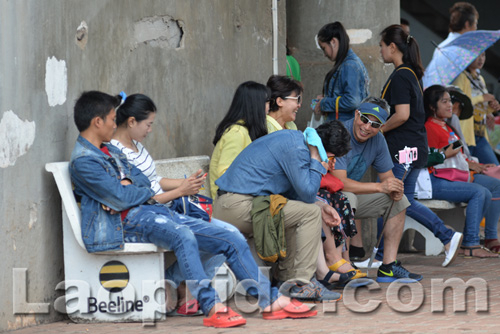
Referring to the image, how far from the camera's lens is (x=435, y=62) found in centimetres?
824

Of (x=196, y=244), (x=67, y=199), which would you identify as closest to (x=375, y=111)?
(x=196, y=244)

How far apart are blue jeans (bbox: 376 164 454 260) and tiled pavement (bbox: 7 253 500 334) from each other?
1.12 m

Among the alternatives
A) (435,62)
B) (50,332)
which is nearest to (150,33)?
(50,332)

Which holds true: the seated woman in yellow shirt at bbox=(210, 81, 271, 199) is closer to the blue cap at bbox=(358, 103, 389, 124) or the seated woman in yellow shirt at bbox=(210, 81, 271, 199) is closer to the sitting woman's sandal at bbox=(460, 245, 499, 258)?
the blue cap at bbox=(358, 103, 389, 124)

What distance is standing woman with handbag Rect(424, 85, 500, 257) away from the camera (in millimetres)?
7383

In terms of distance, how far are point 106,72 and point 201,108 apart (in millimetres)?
1431

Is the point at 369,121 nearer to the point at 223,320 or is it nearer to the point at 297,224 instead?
the point at 297,224

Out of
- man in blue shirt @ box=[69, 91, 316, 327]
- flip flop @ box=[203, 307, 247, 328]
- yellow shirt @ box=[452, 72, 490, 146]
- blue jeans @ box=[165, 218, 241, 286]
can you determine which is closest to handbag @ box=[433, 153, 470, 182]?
yellow shirt @ box=[452, 72, 490, 146]

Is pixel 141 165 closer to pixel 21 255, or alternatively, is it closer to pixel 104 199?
pixel 104 199

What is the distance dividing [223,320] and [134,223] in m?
0.70

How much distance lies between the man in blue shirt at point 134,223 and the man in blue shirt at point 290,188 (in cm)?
50

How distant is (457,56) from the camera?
8180mm

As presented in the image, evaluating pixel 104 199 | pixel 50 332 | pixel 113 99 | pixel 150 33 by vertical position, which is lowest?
pixel 50 332

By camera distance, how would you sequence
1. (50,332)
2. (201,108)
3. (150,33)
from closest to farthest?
(50,332)
(150,33)
(201,108)
